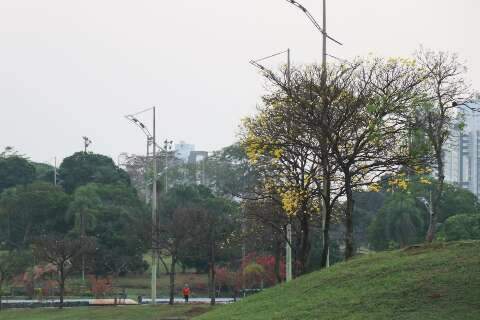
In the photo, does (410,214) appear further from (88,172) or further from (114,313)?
(114,313)

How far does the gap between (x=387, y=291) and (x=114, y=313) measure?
69.2ft

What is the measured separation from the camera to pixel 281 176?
31188 millimetres

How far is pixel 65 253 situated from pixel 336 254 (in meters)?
25.2

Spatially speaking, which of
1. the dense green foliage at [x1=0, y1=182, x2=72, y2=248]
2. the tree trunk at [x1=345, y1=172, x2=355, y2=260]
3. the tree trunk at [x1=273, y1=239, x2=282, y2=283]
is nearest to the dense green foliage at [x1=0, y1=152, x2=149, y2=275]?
the dense green foliage at [x1=0, y1=182, x2=72, y2=248]

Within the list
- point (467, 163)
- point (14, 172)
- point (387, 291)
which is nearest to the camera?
point (387, 291)

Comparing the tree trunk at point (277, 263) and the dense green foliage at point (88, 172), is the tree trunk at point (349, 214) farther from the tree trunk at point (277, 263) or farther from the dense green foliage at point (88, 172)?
the dense green foliage at point (88, 172)

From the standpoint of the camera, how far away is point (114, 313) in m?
36.6

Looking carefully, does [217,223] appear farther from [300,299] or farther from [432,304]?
[432,304]

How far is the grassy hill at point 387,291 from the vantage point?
1614 cm

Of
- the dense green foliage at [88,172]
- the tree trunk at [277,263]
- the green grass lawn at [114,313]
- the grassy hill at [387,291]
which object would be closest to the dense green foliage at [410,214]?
the tree trunk at [277,263]

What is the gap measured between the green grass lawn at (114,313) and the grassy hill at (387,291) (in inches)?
424

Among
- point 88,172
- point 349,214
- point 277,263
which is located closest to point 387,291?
point 349,214

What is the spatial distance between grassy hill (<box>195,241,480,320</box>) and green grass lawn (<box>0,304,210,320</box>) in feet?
35.3

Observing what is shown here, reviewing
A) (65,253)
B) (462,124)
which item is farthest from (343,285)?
(65,253)
